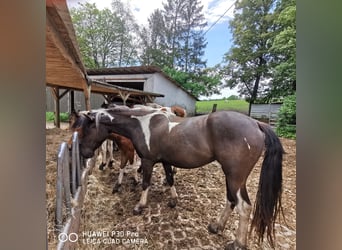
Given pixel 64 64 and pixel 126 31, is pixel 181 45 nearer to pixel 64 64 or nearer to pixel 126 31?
pixel 126 31

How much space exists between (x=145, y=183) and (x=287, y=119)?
761 mm

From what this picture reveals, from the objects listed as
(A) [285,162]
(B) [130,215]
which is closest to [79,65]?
(B) [130,215]

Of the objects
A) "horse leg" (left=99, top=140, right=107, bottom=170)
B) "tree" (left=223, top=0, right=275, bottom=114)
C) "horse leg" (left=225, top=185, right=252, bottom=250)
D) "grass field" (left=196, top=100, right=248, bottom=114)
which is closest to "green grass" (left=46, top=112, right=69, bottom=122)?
"horse leg" (left=99, top=140, right=107, bottom=170)

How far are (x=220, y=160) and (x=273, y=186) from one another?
279mm

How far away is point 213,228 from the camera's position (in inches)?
Result: 47.9

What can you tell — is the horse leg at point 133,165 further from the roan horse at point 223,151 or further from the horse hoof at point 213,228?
the horse hoof at point 213,228

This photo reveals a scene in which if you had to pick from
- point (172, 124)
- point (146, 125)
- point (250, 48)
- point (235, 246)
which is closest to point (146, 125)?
point (146, 125)

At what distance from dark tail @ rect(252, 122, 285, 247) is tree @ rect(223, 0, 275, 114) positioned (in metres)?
0.21

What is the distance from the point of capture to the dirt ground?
1188mm

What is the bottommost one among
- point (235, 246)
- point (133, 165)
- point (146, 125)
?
point (235, 246)

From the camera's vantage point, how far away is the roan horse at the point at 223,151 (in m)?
1.18

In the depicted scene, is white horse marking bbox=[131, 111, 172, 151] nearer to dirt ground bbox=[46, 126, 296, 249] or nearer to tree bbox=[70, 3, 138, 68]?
dirt ground bbox=[46, 126, 296, 249]

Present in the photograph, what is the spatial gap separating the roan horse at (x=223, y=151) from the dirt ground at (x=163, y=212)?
0.10 feet
